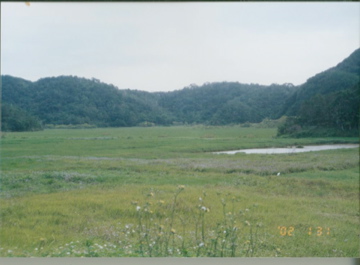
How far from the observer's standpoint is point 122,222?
3.74 m

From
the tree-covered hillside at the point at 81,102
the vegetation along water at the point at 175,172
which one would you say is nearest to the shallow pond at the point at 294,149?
the vegetation along water at the point at 175,172

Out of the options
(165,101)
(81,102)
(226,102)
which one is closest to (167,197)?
(165,101)

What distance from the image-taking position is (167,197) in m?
4.00

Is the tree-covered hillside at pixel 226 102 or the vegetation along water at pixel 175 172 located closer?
the vegetation along water at pixel 175 172

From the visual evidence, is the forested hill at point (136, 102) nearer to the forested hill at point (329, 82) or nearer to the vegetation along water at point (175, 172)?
the vegetation along water at point (175, 172)

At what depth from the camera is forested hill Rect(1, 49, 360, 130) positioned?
4.18 metres

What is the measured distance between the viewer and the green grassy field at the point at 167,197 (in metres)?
3.44

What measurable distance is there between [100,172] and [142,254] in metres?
1.44

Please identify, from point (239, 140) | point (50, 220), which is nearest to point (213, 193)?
point (239, 140)

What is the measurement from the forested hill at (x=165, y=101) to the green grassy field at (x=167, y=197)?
164mm

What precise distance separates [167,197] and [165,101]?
115 centimetres

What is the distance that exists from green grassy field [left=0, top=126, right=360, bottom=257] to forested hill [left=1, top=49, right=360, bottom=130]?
0.16m
